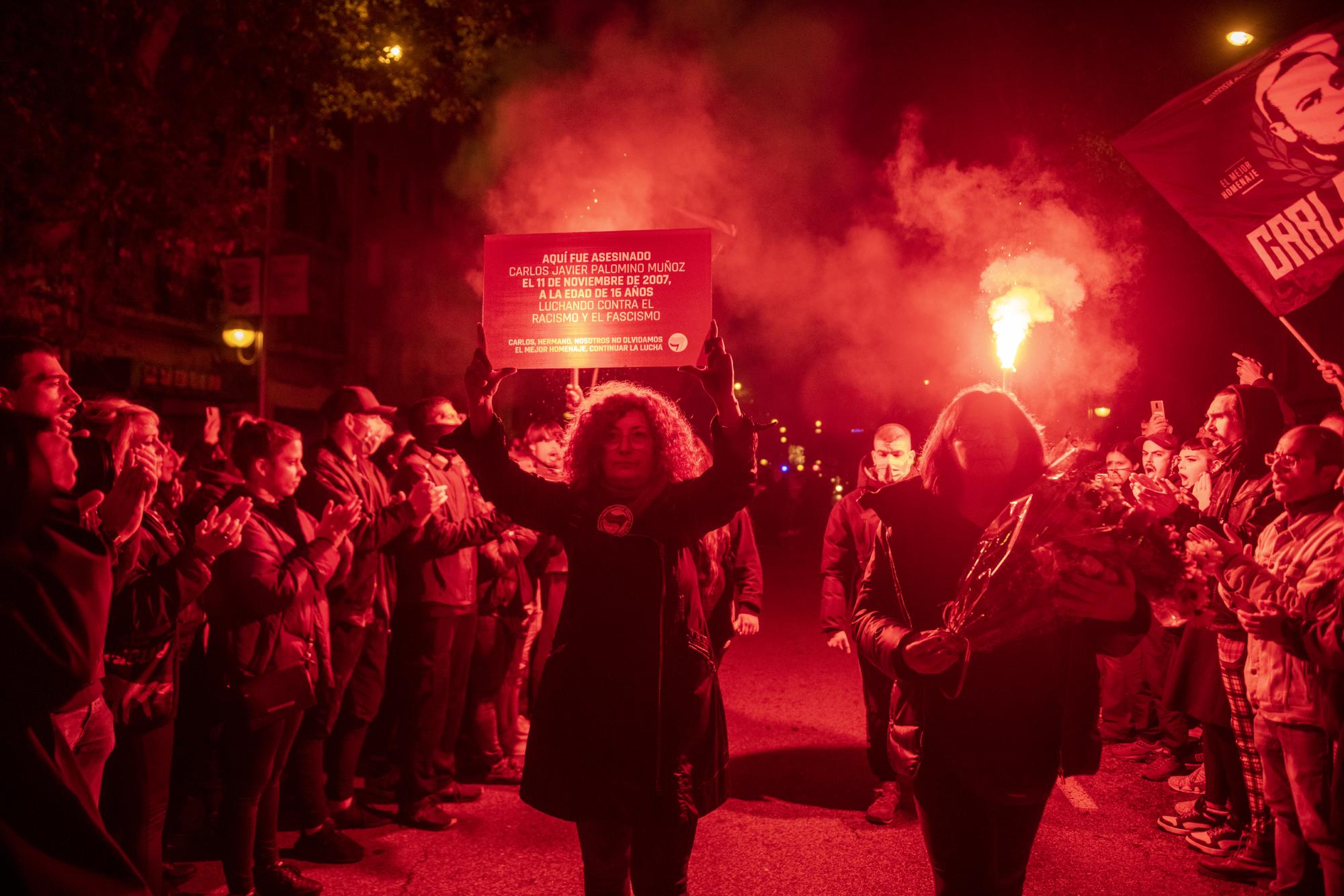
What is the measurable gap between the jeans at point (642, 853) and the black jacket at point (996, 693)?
77 cm

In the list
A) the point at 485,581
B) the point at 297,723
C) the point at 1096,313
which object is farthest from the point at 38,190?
the point at 1096,313

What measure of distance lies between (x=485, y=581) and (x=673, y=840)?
323cm

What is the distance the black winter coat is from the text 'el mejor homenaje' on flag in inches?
161

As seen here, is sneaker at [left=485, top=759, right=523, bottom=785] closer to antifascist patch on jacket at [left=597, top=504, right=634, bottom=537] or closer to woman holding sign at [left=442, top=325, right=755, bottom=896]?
woman holding sign at [left=442, top=325, right=755, bottom=896]

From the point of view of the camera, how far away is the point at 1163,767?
6.52 m

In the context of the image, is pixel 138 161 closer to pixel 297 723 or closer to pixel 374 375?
pixel 297 723

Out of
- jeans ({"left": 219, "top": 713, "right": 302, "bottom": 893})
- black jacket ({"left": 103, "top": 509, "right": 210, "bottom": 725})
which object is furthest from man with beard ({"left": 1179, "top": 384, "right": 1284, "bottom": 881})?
black jacket ({"left": 103, "top": 509, "right": 210, "bottom": 725})

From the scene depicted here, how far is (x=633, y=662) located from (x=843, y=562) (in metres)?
3.47

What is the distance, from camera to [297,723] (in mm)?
4406

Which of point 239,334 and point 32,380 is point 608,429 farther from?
point 239,334

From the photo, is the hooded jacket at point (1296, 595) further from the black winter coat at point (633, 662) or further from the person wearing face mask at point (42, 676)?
the person wearing face mask at point (42, 676)

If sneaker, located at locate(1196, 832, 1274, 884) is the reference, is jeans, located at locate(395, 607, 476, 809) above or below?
above

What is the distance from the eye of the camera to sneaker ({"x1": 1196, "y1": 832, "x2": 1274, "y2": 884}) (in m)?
4.69

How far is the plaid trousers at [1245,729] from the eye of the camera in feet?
15.4
